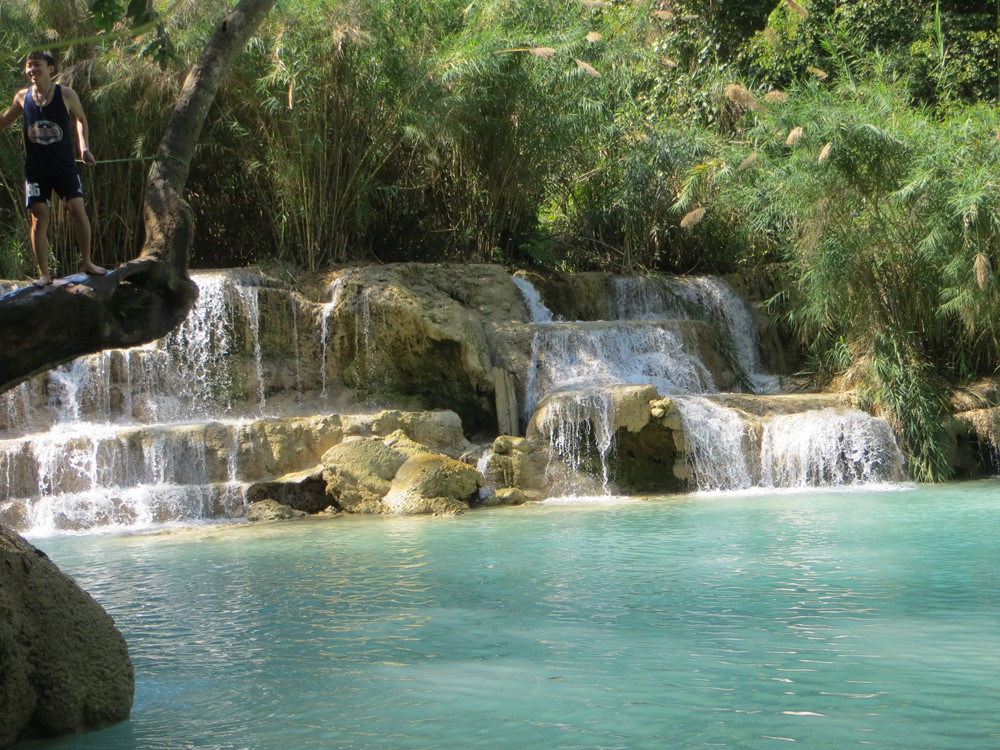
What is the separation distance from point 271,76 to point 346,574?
7776mm

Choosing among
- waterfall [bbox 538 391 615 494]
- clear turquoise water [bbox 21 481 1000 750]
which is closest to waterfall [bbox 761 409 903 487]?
waterfall [bbox 538 391 615 494]

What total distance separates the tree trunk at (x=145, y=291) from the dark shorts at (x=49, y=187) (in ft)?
3.40

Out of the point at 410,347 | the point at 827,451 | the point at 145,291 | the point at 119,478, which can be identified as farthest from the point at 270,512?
the point at 145,291

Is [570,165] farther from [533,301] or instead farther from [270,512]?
[270,512]

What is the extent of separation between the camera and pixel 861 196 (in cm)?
1324

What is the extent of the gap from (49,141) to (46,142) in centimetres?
1

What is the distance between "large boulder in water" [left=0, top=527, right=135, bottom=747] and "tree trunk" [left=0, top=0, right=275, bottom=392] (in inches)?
29.0

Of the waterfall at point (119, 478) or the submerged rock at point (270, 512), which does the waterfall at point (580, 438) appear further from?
the waterfall at point (119, 478)

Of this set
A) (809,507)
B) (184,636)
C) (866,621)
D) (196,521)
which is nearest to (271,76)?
(196,521)

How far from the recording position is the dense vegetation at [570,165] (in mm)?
→ 12922

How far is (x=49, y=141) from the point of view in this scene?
445cm

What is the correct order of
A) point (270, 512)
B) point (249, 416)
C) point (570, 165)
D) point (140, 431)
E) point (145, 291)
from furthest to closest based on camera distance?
point (570, 165) < point (249, 416) < point (140, 431) < point (270, 512) < point (145, 291)

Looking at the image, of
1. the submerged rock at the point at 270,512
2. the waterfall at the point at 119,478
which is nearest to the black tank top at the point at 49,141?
the submerged rock at the point at 270,512

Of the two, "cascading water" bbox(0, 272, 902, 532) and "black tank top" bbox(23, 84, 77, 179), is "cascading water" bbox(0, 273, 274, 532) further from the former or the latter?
"black tank top" bbox(23, 84, 77, 179)
